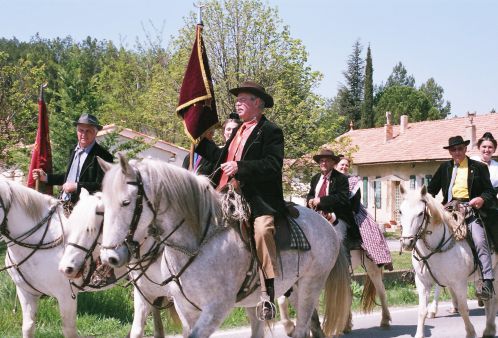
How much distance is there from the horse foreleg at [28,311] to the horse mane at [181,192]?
2365mm

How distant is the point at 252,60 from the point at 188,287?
64.4ft

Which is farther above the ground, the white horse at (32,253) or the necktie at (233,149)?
the necktie at (233,149)

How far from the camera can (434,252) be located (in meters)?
8.40

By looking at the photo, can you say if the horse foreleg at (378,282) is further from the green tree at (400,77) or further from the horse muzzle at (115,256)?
the green tree at (400,77)

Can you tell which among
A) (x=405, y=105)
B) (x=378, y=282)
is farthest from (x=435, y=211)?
(x=405, y=105)

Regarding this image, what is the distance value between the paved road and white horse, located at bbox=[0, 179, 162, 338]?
2658 mm

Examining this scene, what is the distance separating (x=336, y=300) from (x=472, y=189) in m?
2.83

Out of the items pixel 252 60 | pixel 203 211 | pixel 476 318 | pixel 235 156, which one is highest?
pixel 252 60

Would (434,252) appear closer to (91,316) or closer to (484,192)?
(484,192)

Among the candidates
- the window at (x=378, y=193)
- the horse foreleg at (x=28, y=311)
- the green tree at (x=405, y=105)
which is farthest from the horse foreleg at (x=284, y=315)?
the green tree at (x=405, y=105)

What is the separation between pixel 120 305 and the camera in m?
9.44

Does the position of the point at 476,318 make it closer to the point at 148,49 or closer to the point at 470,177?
the point at 470,177

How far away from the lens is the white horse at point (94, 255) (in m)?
6.04

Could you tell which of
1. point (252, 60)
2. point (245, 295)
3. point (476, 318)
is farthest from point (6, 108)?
point (245, 295)
